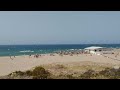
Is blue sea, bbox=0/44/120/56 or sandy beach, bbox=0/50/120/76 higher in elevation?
blue sea, bbox=0/44/120/56

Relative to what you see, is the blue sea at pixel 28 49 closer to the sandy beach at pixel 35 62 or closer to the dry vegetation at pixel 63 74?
the sandy beach at pixel 35 62

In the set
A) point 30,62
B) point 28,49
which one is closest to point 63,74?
point 30,62

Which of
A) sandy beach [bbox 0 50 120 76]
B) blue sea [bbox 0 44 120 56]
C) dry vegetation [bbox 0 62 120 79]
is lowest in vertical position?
sandy beach [bbox 0 50 120 76]

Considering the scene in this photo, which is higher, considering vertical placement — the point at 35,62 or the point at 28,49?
the point at 28,49

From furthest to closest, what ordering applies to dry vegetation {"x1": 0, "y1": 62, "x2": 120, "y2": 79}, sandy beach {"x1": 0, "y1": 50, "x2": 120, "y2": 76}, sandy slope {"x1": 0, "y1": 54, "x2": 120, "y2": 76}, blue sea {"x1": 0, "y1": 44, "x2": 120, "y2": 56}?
blue sea {"x1": 0, "y1": 44, "x2": 120, "y2": 56}
sandy slope {"x1": 0, "y1": 54, "x2": 120, "y2": 76}
sandy beach {"x1": 0, "y1": 50, "x2": 120, "y2": 76}
dry vegetation {"x1": 0, "y1": 62, "x2": 120, "y2": 79}

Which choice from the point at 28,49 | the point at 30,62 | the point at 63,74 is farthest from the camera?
the point at 28,49

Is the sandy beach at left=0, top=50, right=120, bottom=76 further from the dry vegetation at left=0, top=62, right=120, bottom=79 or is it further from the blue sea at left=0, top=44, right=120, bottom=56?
the blue sea at left=0, top=44, right=120, bottom=56

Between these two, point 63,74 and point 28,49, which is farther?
point 28,49

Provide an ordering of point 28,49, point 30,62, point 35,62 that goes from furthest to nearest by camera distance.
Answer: point 28,49 → point 35,62 → point 30,62

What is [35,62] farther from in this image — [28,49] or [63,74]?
[28,49]

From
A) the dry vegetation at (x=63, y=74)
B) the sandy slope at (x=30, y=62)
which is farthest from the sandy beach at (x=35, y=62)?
the dry vegetation at (x=63, y=74)

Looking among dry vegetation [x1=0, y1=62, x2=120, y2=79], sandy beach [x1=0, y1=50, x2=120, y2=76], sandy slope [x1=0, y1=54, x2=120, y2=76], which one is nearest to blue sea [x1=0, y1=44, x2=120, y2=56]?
sandy slope [x1=0, y1=54, x2=120, y2=76]

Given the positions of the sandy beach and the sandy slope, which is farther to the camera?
the sandy slope
